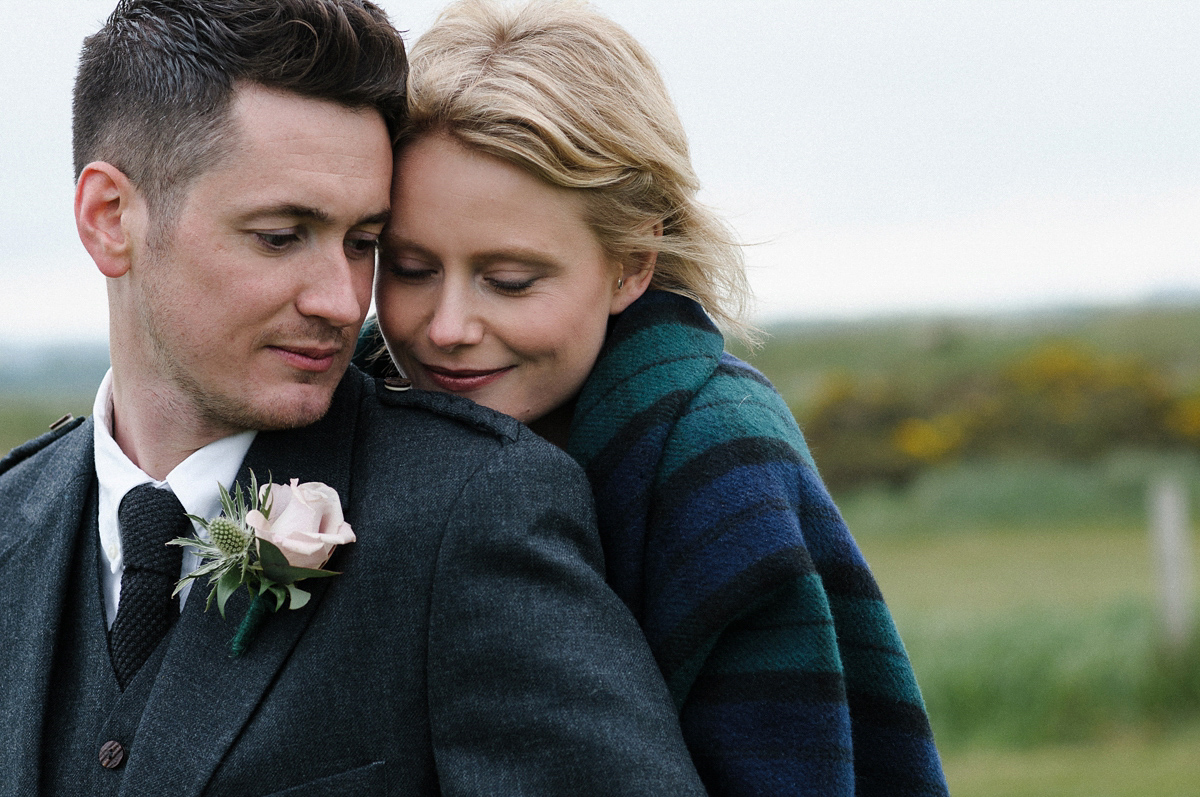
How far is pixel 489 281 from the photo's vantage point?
104 inches

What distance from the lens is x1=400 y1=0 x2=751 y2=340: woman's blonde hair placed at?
2.59 meters

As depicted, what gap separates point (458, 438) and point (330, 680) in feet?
1.67

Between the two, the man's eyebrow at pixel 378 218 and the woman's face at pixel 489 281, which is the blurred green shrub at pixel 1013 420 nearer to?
the woman's face at pixel 489 281

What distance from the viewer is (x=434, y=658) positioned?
2.21 m

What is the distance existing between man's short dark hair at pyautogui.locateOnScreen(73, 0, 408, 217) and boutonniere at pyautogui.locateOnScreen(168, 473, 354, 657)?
66 cm

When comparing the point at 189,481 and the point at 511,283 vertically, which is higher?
the point at 511,283

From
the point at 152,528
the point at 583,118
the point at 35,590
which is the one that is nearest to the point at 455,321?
the point at 583,118

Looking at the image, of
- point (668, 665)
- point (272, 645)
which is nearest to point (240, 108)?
point (272, 645)

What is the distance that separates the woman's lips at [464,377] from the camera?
274cm

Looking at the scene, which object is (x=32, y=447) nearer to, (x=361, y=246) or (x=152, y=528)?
(x=152, y=528)

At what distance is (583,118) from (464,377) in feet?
2.03

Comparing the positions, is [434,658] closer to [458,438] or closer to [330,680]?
[330,680]

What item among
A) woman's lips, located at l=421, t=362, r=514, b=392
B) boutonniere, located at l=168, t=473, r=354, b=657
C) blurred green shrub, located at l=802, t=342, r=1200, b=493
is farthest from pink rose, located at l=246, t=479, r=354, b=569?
blurred green shrub, located at l=802, t=342, r=1200, b=493

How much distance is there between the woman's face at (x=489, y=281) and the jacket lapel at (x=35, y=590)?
2.52ft
